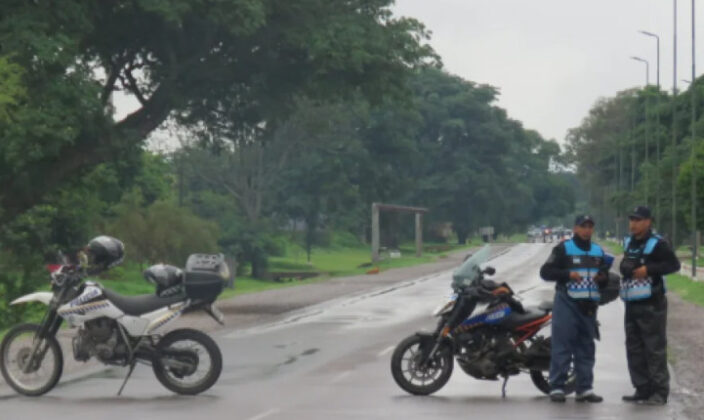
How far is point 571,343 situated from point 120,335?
4537mm

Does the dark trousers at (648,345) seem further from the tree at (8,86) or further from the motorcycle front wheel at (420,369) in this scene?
the tree at (8,86)

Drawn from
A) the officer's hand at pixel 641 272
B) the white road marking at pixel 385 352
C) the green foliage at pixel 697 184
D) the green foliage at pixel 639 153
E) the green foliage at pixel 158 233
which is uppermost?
the green foliage at pixel 639 153

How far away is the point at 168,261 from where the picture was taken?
6519cm

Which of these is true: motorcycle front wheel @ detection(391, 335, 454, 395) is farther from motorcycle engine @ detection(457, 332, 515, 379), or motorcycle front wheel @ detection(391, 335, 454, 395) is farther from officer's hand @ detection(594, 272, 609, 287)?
officer's hand @ detection(594, 272, 609, 287)

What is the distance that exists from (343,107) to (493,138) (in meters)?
32.3

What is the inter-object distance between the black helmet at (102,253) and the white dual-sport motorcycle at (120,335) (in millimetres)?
142

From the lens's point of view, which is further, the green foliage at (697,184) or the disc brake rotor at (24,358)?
the green foliage at (697,184)

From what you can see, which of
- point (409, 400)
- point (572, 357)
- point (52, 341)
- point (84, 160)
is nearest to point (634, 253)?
point (572, 357)

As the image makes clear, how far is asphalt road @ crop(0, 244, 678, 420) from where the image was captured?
13.3 meters

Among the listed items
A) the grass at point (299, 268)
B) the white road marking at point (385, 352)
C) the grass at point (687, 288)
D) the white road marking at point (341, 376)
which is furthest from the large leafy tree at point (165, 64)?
the white road marking at point (341, 376)

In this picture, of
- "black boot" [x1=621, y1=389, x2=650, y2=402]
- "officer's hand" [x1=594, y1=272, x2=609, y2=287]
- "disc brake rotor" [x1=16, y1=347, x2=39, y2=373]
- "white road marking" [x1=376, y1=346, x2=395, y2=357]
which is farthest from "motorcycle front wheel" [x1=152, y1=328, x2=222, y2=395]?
"white road marking" [x1=376, y1=346, x2=395, y2=357]

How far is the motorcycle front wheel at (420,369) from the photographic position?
1472 centimetres

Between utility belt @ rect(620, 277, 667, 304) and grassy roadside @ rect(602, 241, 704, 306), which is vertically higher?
utility belt @ rect(620, 277, 667, 304)

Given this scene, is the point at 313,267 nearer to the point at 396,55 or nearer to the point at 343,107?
the point at 343,107
